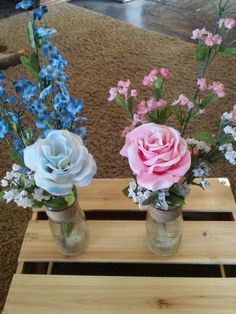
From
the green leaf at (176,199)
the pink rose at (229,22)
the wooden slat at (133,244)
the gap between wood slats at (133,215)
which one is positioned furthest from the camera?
the gap between wood slats at (133,215)

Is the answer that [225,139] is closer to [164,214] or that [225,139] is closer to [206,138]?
[206,138]

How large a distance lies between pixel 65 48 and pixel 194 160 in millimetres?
1578

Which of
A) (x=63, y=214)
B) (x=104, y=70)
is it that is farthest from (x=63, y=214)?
(x=104, y=70)

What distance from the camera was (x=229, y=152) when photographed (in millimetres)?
543

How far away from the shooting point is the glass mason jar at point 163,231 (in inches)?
25.5

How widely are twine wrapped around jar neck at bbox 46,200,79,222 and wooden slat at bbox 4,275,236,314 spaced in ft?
0.39

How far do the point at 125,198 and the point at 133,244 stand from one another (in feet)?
0.42

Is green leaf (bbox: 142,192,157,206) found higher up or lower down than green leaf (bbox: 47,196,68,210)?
higher up

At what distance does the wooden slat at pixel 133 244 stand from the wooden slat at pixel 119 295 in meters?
0.05

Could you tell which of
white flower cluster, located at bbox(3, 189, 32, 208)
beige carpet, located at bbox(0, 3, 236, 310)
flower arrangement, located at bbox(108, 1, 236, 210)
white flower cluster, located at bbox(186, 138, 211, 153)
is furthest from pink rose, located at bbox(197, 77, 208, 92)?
beige carpet, located at bbox(0, 3, 236, 310)

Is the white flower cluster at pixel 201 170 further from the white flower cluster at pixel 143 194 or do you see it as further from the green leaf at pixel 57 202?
the green leaf at pixel 57 202

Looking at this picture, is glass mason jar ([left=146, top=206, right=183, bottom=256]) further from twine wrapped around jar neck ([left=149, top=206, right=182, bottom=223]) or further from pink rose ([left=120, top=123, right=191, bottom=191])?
pink rose ([left=120, top=123, right=191, bottom=191])

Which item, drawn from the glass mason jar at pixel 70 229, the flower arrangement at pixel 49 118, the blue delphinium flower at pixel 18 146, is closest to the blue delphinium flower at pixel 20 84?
the flower arrangement at pixel 49 118

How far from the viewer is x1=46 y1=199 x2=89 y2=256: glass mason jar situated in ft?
2.15
